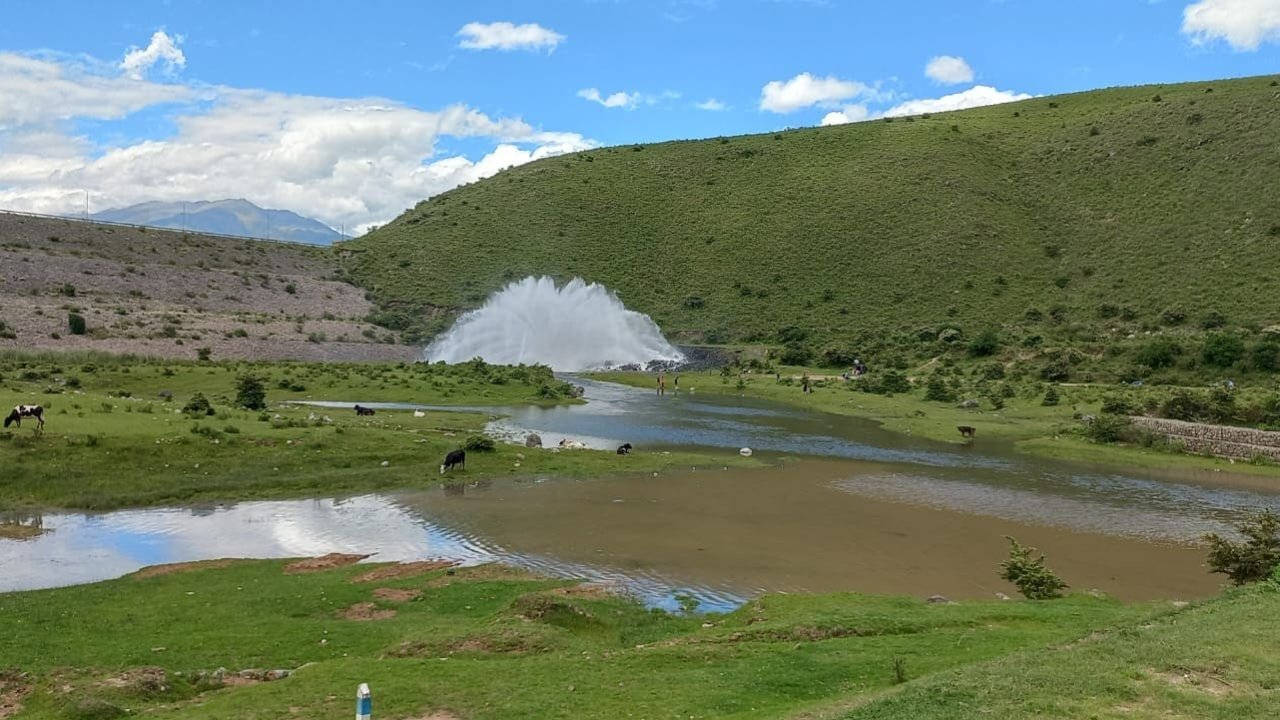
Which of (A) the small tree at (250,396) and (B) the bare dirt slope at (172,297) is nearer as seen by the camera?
(A) the small tree at (250,396)

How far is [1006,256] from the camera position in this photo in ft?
313

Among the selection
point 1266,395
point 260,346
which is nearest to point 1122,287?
point 1266,395

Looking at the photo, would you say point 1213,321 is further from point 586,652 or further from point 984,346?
point 586,652

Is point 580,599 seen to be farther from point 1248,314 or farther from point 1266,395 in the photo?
point 1248,314

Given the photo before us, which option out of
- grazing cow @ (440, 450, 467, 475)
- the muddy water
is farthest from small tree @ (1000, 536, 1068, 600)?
grazing cow @ (440, 450, 467, 475)

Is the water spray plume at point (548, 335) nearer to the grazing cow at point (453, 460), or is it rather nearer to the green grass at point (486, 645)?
the grazing cow at point (453, 460)

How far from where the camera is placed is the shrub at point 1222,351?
170ft

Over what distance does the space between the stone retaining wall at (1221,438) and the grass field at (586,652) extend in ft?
83.9

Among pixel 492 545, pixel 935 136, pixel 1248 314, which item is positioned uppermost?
pixel 935 136

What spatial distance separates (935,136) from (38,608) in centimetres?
12777

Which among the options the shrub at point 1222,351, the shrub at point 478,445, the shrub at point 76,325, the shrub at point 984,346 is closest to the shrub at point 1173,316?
the shrub at point 984,346

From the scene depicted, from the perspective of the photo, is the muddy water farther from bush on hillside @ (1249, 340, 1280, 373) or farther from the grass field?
bush on hillside @ (1249, 340, 1280, 373)

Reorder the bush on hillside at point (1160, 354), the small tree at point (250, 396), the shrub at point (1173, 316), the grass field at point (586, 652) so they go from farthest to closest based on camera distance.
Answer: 1. the shrub at point (1173, 316)
2. the bush on hillside at point (1160, 354)
3. the small tree at point (250, 396)
4. the grass field at point (586, 652)

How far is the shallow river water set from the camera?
18.9m
